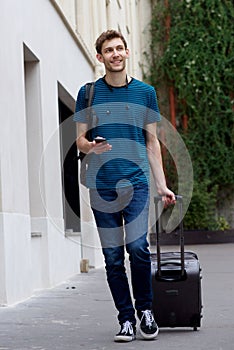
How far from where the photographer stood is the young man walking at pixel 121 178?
598cm

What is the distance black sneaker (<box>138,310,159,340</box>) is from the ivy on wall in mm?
19350

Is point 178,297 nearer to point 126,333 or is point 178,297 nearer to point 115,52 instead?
point 126,333

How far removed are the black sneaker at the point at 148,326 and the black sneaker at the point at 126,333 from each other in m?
0.06

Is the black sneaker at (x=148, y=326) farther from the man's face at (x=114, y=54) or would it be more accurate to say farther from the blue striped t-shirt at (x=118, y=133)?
the man's face at (x=114, y=54)

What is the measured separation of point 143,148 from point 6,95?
2974 mm

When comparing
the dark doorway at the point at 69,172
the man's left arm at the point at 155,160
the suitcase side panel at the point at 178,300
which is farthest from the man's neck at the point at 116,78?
the dark doorway at the point at 69,172

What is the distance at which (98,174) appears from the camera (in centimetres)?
602

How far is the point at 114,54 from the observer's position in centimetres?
595

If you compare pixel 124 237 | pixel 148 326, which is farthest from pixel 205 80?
pixel 148 326

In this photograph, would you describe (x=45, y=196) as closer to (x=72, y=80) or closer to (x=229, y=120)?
(x=72, y=80)

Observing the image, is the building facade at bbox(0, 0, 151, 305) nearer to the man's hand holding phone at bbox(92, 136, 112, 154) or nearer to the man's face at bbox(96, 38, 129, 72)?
the man's face at bbox(96, 38, 129, 72)

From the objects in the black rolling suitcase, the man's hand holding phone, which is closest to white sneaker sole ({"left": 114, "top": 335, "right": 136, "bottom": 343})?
the black rolling suitcase

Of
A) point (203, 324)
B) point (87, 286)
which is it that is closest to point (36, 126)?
point (87, 286)

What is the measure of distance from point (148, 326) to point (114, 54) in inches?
65.4
